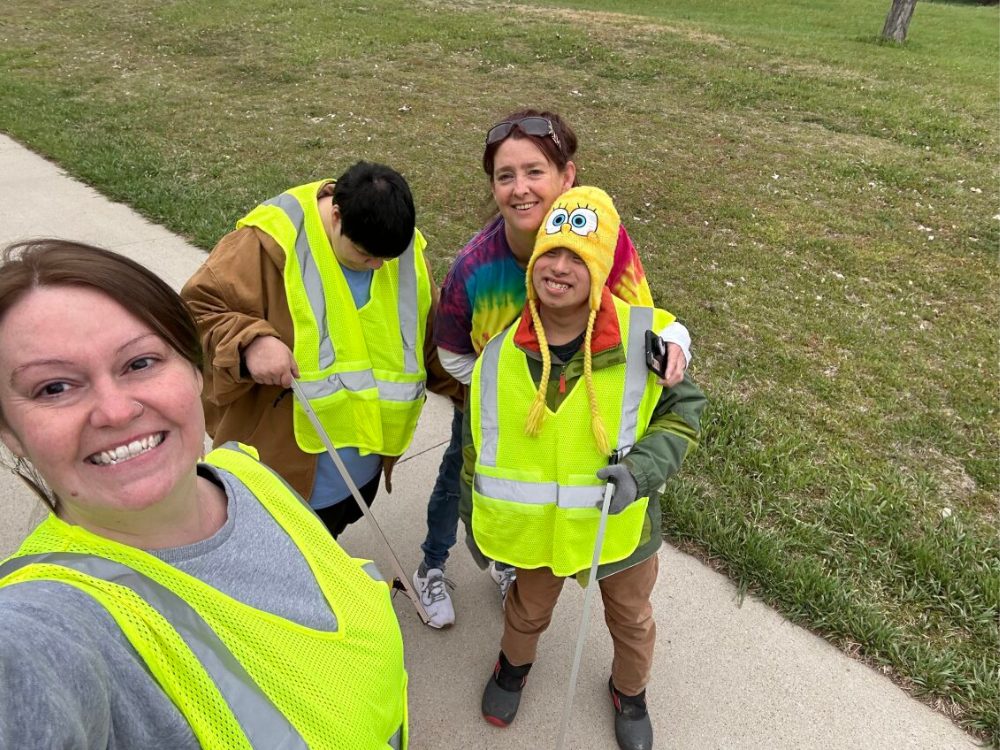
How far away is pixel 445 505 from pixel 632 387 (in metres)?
1.13

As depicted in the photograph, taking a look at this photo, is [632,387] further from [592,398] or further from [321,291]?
[321,291]

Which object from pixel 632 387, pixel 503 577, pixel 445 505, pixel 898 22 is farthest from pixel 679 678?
pixel 898 22

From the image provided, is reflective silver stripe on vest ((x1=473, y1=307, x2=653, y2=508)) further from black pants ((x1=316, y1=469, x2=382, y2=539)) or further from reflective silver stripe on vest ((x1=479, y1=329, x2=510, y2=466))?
black pants ((x1=316, y1=469, x2=382, y2=539))

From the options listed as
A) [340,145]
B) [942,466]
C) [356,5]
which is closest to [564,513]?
[942,466]

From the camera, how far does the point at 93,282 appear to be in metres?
0.96

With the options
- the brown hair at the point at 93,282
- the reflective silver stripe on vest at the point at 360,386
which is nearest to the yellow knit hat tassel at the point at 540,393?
the reflective silver stripe on vest at the point at 360,386

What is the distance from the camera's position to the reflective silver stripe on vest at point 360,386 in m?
2.08

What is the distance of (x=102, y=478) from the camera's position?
37.1 inches

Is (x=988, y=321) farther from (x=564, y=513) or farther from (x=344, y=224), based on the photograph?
(x=344, y=224)

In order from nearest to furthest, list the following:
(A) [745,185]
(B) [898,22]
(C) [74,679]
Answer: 1. (C) [74,679]
2. (A) [745,185]
3. (B) [898,22]

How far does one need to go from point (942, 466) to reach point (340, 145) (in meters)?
6.45

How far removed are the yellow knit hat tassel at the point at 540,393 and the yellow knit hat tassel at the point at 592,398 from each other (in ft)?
0.34

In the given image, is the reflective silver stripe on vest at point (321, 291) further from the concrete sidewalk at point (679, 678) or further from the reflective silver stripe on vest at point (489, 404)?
the concrete sidewalk at point (679, 678)

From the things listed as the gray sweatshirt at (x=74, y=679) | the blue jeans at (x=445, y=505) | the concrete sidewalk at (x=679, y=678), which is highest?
the gray sweatshirt at (x=74, y=679)
